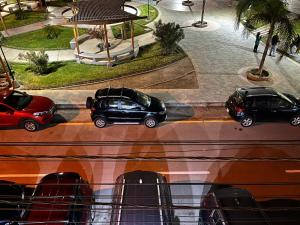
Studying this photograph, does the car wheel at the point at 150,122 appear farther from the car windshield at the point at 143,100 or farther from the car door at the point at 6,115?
the car door at the point at 6,115

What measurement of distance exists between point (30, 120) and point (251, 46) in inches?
667

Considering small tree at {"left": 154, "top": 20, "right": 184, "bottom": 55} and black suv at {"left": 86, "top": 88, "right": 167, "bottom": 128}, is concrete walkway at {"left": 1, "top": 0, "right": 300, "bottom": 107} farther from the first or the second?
black suv at {"left": 86, "top": 88, "right": 167, "bottom": 128}

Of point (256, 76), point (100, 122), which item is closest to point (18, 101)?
point (100, 122)

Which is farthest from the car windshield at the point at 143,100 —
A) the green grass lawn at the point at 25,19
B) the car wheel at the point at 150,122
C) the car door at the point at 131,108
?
the green grass lawn at the point at 25,19

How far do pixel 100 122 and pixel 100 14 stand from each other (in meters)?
8.05

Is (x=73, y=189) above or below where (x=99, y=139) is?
above

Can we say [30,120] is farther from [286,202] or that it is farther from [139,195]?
[286,202]

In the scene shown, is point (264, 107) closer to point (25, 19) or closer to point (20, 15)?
point (25, 19)

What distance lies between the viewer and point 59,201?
23.7 ft

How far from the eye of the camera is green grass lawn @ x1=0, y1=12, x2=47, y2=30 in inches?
1048

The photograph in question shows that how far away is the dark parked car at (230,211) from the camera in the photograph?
7.95 meters

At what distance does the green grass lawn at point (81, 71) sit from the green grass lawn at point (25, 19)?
9241 mm

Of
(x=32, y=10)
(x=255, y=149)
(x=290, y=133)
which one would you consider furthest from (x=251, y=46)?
(x=32, y=10)

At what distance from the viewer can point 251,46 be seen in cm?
2241
